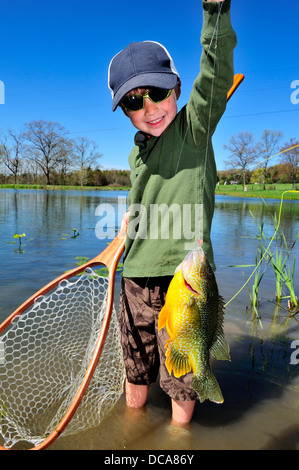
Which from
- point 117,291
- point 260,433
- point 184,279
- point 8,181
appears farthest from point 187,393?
point 8,181

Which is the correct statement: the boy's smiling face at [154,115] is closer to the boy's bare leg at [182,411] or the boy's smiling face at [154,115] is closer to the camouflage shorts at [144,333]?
the camouflage shorts at [144,333]

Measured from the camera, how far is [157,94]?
8.04ft

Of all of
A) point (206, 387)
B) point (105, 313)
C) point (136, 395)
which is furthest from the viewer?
point (136, 395)

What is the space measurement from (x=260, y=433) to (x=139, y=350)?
1.10 metres

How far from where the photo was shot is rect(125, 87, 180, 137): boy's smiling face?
249 cm

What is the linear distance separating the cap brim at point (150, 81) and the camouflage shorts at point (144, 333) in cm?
137

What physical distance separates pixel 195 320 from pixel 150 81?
1.60 meters

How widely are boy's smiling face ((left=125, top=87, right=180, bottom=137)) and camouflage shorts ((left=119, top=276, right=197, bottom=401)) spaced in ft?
3.70

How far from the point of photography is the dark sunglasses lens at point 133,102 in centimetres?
247

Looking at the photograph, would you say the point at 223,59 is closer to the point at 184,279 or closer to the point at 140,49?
the point at 140,49
